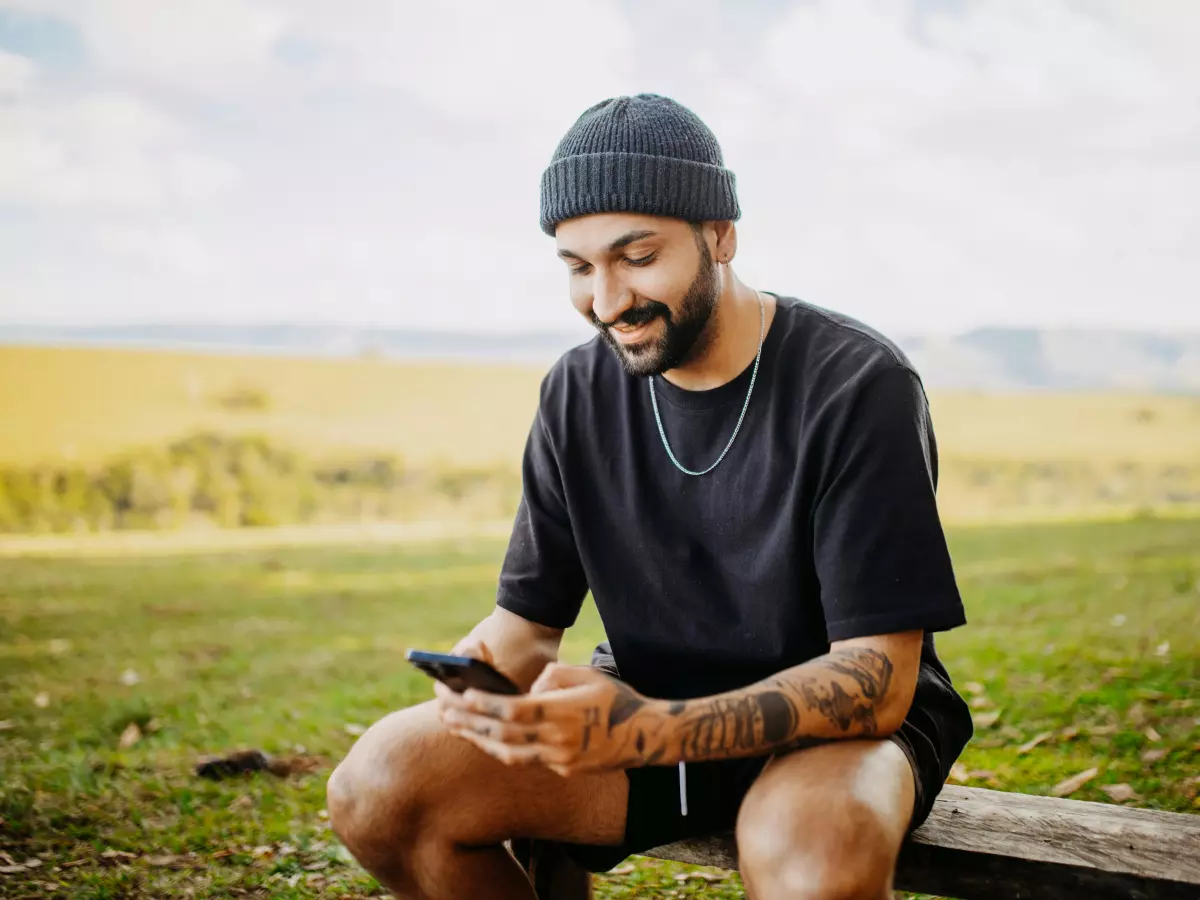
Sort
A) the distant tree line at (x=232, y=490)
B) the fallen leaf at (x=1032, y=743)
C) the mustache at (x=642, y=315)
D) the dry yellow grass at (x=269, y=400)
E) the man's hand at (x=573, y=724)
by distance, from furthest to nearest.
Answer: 1. the dry yellow grass at (x=269, y=400)
2. the distant tree line at (x=232, y=490)
3. the fallen leaf at (x=1032, y=743)
4. the mustache at (x=642, y=315)
5. the man's hand at (x=573, y=724)

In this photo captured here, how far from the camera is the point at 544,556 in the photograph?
294 cm

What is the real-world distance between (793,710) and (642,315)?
3.09 feet

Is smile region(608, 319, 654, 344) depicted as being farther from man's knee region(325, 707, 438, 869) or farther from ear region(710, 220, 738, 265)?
man's knee region(325, 707, 438, 869)

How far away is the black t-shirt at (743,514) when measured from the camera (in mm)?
2359

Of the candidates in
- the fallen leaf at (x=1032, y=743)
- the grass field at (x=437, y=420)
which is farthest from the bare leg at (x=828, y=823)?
the grass field at (x=437, y=420)

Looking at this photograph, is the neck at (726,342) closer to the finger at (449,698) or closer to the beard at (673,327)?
the beard at (673,327)

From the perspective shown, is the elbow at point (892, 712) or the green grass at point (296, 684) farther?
the green grass at point (296, 684)

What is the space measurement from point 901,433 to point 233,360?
15.2 metres

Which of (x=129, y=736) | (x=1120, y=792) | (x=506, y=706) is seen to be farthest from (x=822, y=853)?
(x=129, y=736)

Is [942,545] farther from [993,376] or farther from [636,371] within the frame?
[993,376]

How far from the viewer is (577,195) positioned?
2.68m

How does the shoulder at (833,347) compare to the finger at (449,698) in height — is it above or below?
above

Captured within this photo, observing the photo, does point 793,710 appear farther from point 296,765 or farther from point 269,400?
point 269,400

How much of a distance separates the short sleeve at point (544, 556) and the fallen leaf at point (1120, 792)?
2.26 metres
